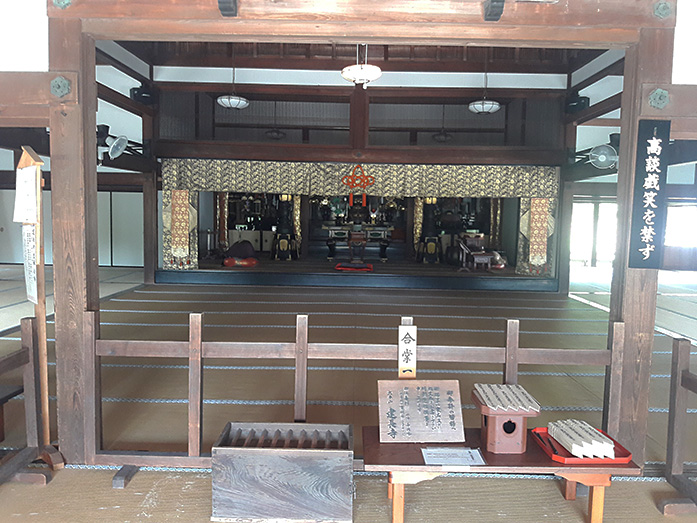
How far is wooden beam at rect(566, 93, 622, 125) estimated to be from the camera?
5.97m

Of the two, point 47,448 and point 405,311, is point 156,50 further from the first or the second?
point 47,448

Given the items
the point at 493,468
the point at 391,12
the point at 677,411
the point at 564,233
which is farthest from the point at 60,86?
the point at 564,233

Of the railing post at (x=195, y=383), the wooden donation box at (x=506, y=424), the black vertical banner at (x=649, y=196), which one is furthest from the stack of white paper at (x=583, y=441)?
the railing post at (x=195, y=383)

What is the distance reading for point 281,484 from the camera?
1890 mm

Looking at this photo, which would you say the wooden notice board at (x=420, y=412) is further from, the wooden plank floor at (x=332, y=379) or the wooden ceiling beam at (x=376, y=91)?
the wooden ceiling beam at (x=376, y=91)

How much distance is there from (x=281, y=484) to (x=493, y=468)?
2.66ft

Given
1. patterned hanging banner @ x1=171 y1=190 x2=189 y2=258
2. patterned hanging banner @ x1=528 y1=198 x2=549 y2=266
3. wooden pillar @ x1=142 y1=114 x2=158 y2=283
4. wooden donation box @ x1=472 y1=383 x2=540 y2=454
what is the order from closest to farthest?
wooden donation box @ x1=472 y1=383 x2=540 y2=454 < wooden pillar @ x1=142 y1=114 x2=158 y2=283 < patterned hanging banner @ x1=171 y1=190 x2=189 y2=258 < patterned hanging banner @ x1=528 y1=198 x2=549 y2=266

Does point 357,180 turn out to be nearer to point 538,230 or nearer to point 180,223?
point 180,223

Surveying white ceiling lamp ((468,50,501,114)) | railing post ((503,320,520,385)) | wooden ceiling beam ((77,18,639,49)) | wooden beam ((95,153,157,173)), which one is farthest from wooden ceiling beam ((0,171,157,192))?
railing post ((503,320,520,385))

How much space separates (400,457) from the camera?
1880 millimetres

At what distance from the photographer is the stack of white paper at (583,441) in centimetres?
188

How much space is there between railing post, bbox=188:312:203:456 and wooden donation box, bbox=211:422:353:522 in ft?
1.26

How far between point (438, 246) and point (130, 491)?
9956mm

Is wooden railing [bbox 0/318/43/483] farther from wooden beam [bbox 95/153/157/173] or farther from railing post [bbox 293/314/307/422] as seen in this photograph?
wooden beam [bbox 95/153/157/173]
